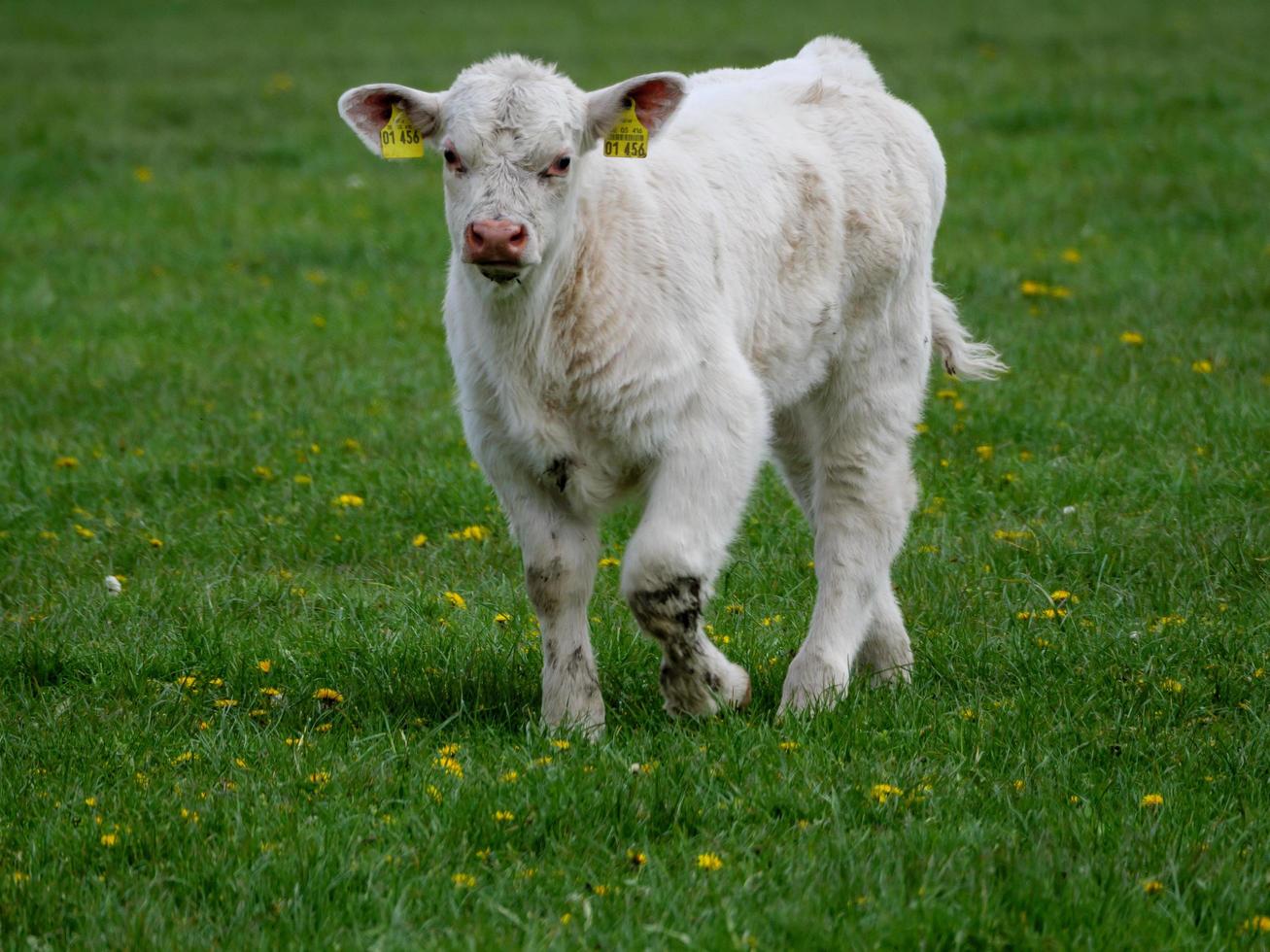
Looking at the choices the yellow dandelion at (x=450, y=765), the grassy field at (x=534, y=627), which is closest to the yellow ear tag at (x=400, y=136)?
the grassy field at (x=534, y=627)

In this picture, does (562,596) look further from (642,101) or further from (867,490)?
(642,101)

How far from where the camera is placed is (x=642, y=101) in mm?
5379

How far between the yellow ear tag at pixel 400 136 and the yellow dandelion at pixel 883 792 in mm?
2433

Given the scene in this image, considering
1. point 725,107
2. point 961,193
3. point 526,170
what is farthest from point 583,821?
point 961,193

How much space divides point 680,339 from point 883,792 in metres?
1.50

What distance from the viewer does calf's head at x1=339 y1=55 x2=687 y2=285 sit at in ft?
16.2

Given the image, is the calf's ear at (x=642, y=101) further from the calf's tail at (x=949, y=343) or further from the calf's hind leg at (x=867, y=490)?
the calf's tail at (x=949, y=343)

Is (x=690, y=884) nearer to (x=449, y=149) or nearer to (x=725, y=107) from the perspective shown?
(x=449, y=149)

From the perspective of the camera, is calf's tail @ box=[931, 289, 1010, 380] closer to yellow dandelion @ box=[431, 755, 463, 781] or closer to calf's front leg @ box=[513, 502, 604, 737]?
calf's front leg @ box=[513, 502, 604, 737]

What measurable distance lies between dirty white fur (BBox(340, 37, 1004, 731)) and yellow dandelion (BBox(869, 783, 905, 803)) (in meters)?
0.74

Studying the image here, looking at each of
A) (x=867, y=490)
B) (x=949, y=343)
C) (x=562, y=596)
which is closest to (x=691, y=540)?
(x=562, y=596)

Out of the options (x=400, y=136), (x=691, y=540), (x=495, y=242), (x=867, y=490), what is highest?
(x=400, y=136)

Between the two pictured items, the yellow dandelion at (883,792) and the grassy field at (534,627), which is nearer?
the grassy field at (534,627)

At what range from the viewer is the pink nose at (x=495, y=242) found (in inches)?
191
